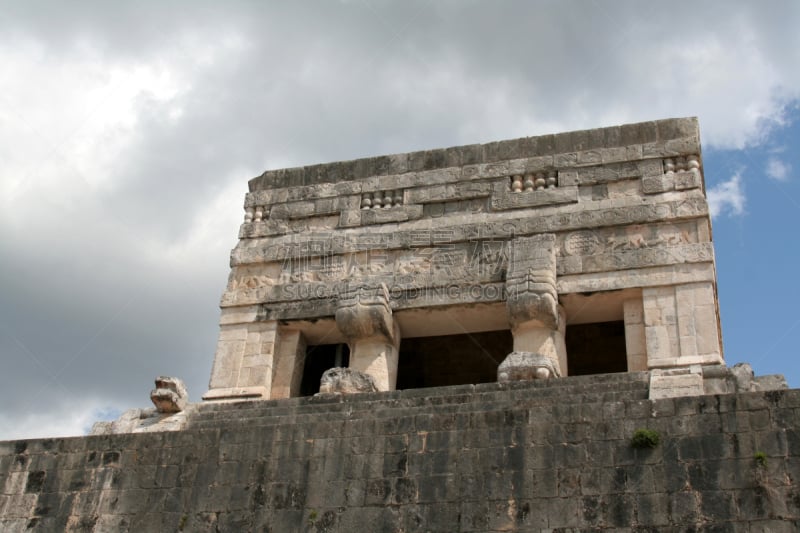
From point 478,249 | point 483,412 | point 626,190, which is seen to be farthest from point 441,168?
point 483,412

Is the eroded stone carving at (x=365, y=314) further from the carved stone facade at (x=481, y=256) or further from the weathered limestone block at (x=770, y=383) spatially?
the weathered limestone block at (x=770, y=383)

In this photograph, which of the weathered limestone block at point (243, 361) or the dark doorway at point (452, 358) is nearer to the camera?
the weathered limestone block at point (243, 361)

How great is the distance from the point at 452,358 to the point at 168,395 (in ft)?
22.9

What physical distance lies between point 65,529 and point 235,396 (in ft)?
14.0

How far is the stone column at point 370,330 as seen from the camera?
1465cm

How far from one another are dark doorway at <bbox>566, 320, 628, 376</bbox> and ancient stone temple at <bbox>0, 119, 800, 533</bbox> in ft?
0.13

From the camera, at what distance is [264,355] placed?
15227 millimetres

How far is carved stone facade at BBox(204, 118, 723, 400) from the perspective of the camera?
46.4 feet

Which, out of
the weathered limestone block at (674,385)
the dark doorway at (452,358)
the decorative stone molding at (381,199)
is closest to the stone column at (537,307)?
the weathered limestone block at (674,385)

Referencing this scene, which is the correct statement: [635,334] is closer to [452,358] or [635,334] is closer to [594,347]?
[594,347]

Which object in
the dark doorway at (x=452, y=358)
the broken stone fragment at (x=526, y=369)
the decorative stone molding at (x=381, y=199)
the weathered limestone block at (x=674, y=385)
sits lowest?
the weathered limestone block at (x=674, y=385)

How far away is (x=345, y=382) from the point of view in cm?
1285

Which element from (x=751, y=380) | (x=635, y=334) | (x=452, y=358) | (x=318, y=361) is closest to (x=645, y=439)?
(x=751, y=380)

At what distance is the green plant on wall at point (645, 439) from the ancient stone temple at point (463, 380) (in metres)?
0.02
